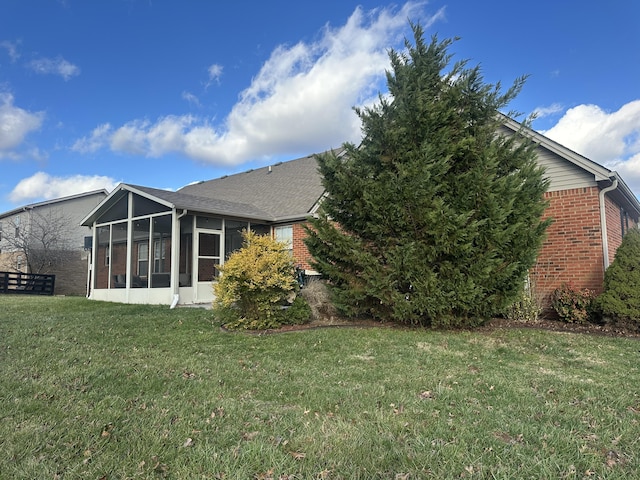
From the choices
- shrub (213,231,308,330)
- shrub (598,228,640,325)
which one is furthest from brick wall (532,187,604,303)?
shrub (213,231,308,330)

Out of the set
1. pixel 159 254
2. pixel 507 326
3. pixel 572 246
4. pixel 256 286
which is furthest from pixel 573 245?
pixel 159 254

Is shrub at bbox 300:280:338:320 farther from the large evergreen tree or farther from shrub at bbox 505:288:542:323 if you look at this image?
shrub at bbox 505:288:542:323

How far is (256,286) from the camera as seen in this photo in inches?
285

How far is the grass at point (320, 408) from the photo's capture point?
248cm

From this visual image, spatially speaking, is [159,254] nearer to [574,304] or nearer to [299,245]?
[299,245]

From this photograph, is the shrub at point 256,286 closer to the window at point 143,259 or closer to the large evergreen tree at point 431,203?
the large evergreen tree at point 431,203

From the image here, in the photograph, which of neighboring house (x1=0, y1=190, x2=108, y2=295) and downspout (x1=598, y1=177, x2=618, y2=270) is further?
neighboring house (x1=0, y1=190, x2=108, y2=295)

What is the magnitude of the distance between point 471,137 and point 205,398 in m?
5.86

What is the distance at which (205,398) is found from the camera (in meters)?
3.70

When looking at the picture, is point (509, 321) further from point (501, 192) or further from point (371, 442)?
point (371, 442)

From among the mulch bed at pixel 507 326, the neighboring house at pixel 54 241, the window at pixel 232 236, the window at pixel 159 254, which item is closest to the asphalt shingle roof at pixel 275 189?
the window at pixel 232 236

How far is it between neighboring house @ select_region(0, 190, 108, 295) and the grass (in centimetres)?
2015

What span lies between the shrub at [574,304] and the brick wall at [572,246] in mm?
425

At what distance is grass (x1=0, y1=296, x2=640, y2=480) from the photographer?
248 cm
